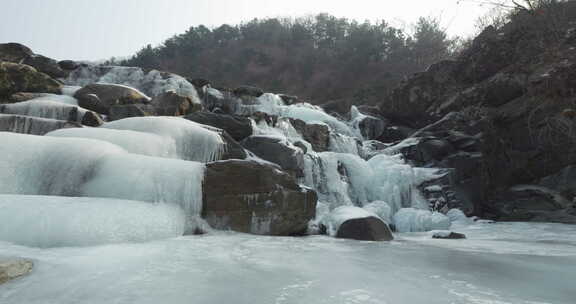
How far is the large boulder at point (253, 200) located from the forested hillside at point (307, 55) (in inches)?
656

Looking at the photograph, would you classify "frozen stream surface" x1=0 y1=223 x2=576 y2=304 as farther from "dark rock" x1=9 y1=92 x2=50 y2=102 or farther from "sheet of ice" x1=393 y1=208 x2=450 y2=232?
"dark rock" x1=9 y1=92 x2=50 y2=102

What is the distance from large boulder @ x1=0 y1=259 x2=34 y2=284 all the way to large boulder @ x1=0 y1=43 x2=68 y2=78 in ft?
36.9

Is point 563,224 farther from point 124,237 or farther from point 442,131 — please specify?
point 124,237

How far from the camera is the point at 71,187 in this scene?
413 cm

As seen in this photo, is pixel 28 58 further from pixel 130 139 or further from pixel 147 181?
pixel 147 181

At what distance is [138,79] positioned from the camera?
12930 millimetres

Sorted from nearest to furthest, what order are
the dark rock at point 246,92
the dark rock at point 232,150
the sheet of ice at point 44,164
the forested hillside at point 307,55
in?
the sheet of ice at point 44,164, the dark rock at point 232,150, the dark rock at point 246,92, the forested hillside at point 307,55

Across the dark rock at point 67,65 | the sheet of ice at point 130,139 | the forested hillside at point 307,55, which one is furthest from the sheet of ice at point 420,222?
the forested hillside at point 307,55

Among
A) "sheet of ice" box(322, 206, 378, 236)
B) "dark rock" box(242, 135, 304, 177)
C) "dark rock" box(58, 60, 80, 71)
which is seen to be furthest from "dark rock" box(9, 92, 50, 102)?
Answer: "sheet of ice" box(322, 206, 378, 236)

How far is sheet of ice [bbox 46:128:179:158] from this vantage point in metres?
5.30

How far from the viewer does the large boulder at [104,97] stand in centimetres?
824

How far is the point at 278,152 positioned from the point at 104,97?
4899 mm

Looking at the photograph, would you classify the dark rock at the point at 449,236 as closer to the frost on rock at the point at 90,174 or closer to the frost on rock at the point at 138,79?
the frost on rock at the point at 90,174

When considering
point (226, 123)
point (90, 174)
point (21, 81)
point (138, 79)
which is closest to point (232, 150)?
point (226, 123)
